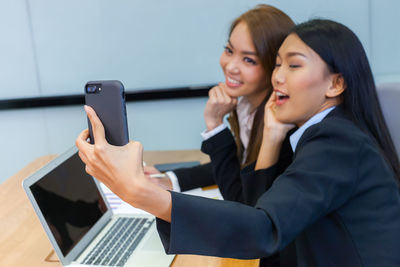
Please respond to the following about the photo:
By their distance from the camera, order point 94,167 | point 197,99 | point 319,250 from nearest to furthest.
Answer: point 94,167 → point 319,250 → point 197,99

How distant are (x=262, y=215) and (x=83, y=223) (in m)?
0.60

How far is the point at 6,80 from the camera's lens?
290cm

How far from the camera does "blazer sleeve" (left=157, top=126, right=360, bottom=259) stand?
0.77 m

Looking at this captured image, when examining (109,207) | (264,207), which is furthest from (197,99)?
(264,207)

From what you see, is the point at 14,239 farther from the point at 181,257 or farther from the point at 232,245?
the point at 232,245

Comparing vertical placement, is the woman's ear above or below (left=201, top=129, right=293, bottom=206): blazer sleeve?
above

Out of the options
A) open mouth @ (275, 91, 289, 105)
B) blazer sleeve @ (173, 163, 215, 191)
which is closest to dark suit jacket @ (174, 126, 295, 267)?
blazer sleeve @ (173, 163, 215, 191)

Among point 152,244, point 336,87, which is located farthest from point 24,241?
point 336,87

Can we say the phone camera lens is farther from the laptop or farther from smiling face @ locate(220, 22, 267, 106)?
smiling face @ locate(220, 22, 267, 106)

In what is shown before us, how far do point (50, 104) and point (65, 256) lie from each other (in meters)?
1.94

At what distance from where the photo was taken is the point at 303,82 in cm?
112

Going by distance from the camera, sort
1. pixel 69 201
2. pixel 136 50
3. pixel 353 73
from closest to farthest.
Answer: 1. pixel 353 73
2. pixel 69 201
3. pixel 136 50

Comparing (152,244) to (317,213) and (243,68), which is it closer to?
(317,213)

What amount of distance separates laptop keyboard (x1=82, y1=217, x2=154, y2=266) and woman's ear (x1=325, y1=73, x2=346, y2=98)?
0.61m
